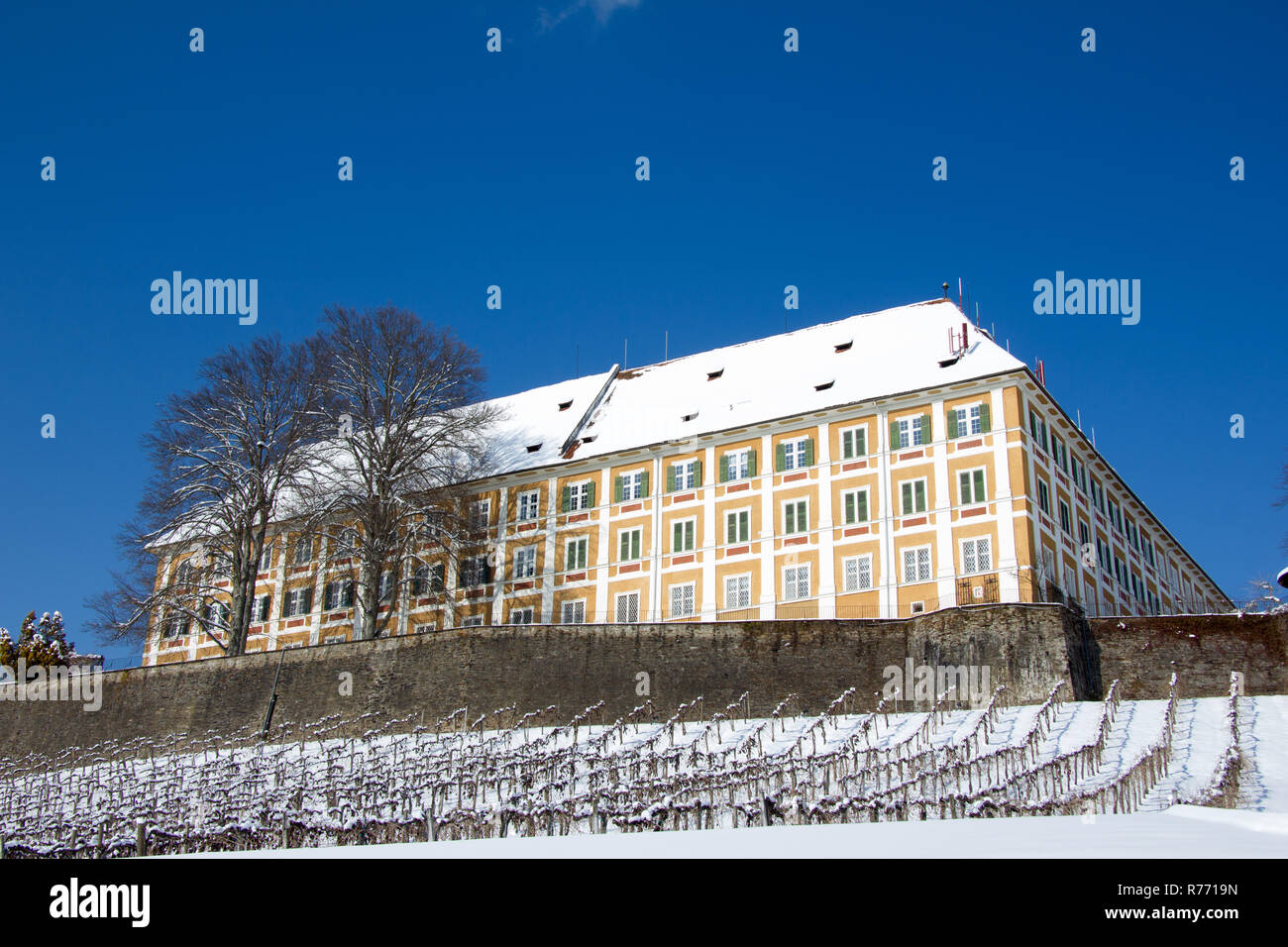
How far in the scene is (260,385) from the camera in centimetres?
4769

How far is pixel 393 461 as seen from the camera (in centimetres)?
4703

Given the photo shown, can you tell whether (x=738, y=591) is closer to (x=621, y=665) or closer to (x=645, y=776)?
(x=621, y=665)

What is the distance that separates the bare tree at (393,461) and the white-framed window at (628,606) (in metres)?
6.65

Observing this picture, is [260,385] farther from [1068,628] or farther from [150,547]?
[1068,628]

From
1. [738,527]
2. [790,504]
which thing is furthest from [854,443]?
[738,527]

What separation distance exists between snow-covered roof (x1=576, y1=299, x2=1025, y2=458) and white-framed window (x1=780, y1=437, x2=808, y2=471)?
1069mm

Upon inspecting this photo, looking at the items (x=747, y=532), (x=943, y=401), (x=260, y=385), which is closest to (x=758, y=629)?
(x=747, y=532)

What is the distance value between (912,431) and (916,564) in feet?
16.0

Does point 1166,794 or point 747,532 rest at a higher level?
point 747,532

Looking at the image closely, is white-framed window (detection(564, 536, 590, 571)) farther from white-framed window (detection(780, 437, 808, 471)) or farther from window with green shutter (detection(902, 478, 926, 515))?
window with green shutter (detection(902, 478, 926, 515))

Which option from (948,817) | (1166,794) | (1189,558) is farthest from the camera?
(1189,558)

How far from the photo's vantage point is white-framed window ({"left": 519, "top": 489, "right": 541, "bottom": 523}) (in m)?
49.7
